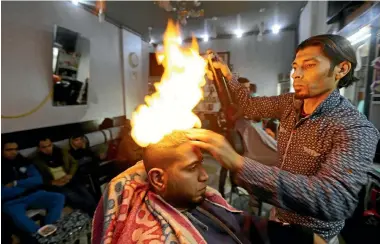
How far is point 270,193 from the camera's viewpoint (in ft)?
2.31

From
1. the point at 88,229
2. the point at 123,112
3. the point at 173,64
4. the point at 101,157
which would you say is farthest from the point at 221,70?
the point at 123,112

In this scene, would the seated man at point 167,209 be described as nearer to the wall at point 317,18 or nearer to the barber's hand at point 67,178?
the barber's hand at point 67,178

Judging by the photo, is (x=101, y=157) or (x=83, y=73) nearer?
(x=101, y=157)

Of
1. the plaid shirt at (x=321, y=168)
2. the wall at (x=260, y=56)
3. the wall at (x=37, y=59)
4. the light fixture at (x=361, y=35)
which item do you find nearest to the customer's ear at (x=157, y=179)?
the plaid shirt at (x=321, y=168)

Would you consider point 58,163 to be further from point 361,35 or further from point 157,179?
point 361,35

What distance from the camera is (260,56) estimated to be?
6.45 metres

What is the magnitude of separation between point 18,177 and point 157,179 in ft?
9.44

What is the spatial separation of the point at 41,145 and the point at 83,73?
5.90ft

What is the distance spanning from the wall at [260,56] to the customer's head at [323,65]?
5469 millimetres

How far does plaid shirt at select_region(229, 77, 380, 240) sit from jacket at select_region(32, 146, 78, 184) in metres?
3.25

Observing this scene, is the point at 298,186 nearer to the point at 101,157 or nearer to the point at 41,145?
the point at 41,145

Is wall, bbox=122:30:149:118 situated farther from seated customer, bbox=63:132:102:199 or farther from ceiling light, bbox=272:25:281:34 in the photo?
ceiling light, bbox=272:25:281:34

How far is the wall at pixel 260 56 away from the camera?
630cm

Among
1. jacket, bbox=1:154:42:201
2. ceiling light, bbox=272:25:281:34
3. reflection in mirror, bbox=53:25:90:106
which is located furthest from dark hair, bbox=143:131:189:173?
ceiling light, bbox=272:25:281:34
